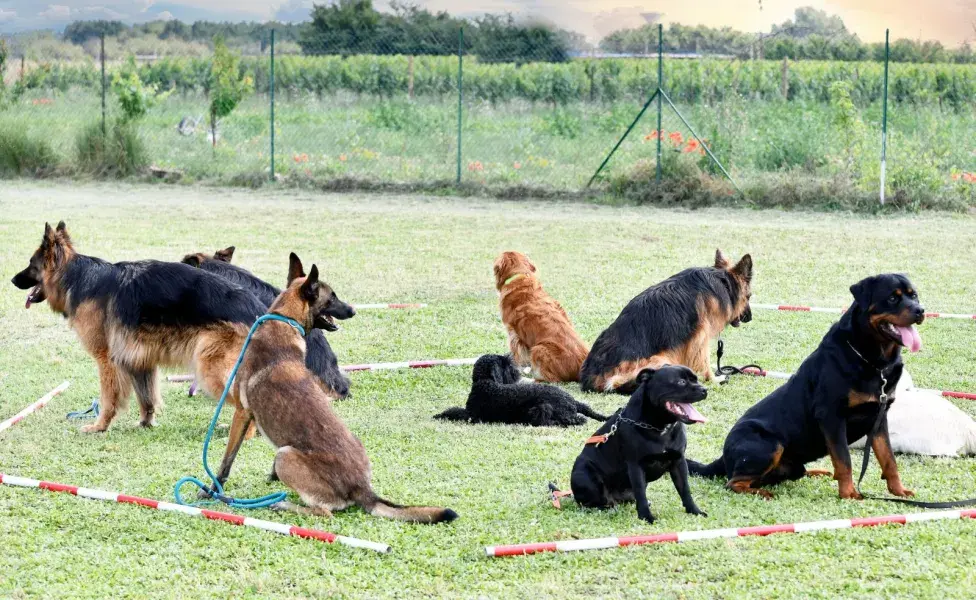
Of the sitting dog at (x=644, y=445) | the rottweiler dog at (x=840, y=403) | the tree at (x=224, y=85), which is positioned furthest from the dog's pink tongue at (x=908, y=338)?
the tree at (x=224, y=85)

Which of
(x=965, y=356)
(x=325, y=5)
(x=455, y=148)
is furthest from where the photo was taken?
(x=325, y=5)

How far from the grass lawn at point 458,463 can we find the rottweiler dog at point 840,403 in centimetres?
16

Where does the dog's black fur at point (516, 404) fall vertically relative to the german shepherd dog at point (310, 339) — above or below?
below

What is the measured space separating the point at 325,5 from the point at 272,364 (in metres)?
42.5

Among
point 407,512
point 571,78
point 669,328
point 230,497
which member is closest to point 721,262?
point 669,328

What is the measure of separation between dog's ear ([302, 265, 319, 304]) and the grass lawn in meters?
1.08

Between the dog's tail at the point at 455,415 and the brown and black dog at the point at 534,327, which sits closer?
the dog's tail at the point at 455,415

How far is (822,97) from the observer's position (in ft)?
86.4

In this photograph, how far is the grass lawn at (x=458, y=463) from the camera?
468 centimetres

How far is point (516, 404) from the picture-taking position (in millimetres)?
7199

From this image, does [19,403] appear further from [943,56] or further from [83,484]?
[943,56]

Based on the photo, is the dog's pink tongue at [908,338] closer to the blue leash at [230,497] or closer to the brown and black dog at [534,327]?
the blue leash at [230,497]

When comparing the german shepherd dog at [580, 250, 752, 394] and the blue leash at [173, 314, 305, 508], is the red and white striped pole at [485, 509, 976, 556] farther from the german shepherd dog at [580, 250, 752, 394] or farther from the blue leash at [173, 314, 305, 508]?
the german shepherd dog at [580, 250, 752, 394]

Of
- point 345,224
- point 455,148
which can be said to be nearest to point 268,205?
point 345,224
